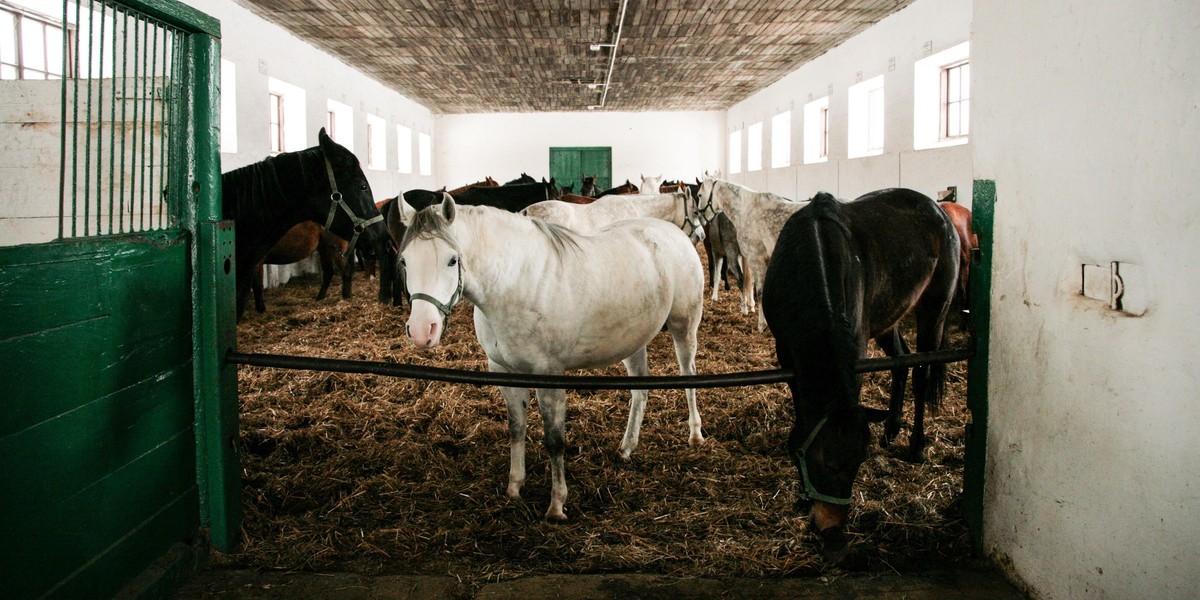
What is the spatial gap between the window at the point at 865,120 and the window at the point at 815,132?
2.26 meters

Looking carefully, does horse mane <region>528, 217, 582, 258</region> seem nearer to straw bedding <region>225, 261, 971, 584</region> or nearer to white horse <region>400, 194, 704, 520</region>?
white horse <region>400, 194, 704, 520</region>

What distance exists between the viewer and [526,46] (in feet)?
44.5

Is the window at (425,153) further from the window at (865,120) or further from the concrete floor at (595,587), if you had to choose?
the concrete floor at (595,587)

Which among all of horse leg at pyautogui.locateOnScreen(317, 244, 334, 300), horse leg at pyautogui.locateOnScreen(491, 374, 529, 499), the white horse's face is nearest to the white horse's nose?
the white horse's face

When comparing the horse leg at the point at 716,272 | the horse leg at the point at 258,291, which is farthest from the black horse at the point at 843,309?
the horse leg at the point at 258,291

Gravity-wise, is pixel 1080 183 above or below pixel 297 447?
above

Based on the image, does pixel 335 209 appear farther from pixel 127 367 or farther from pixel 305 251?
pixel 127 367

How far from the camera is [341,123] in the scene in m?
15.0

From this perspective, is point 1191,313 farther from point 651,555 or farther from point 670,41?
point 670,41

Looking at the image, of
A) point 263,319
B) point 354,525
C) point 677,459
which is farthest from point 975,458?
point 263,319

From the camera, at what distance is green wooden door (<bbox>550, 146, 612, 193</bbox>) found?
25.4 metres

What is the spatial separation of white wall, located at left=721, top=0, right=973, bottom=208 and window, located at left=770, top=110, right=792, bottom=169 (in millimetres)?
639

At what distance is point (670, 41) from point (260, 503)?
12261 mm

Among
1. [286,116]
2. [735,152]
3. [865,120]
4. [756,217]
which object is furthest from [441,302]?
[735,152]
